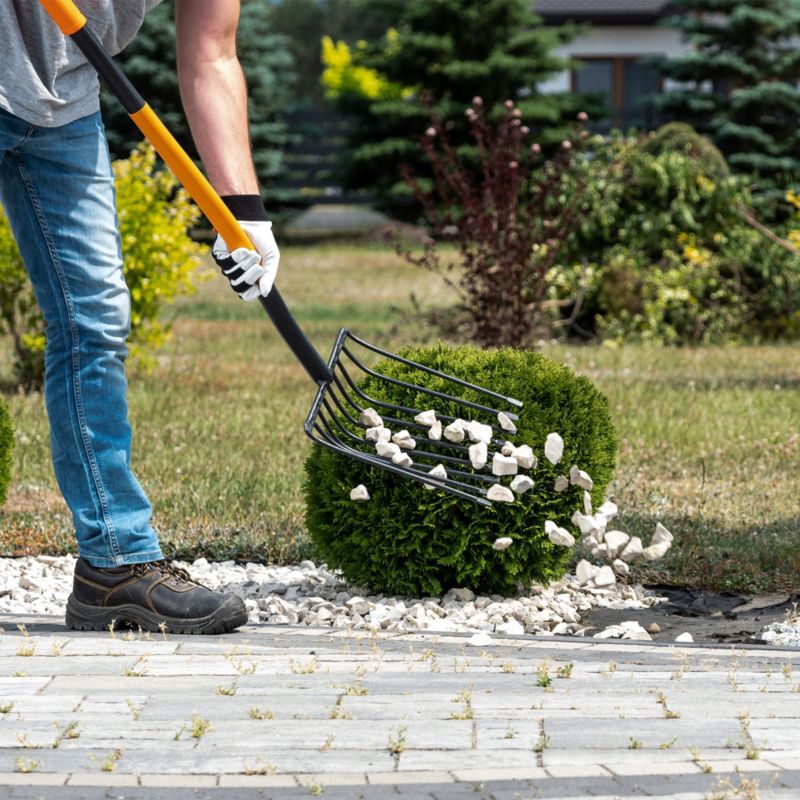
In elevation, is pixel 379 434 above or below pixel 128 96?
below

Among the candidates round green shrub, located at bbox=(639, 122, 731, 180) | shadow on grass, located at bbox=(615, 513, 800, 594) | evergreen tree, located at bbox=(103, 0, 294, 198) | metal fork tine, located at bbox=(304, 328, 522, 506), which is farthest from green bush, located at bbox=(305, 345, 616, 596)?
evergreen tree, located at bbox=(103, 0, 294, 198)

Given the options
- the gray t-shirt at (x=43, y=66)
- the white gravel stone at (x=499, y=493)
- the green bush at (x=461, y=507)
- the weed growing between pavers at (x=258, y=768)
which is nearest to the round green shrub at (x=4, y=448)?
the green bush at (x=461, y=507)

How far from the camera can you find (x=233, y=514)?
530 centimetres

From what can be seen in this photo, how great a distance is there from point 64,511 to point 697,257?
6.64m

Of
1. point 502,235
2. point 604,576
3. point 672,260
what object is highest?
point 502,235

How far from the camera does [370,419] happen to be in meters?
3.93

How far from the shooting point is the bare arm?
3520mm

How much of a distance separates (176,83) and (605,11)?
9.55m

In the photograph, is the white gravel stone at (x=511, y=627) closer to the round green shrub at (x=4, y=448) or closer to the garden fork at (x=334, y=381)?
the garden fork at (x=334, y=381)

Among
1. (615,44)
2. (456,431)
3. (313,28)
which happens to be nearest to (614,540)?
(456,431)

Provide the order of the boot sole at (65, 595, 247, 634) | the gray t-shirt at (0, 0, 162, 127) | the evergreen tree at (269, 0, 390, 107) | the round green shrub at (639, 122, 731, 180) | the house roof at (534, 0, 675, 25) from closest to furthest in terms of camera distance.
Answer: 1. the gray t-shirt at (0, 0, 162, 127)
2. the boot sole at (65, 595, 247, 634)
3. the round green shrub at (639, 122, 731, 180)
4. the house roof at (534, 0, 675, 25)
5. the evergreen tree at (269, 0, 390, 107)

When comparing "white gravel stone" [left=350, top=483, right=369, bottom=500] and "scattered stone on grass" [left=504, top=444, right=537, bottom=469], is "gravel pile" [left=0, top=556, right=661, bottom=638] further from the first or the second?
"scattered stone on grass" [left=504, top=444, right=537, bottom=469]

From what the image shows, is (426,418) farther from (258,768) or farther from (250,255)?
(258,768)

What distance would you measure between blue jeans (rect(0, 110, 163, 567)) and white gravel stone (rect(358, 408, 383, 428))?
0.67 metres
